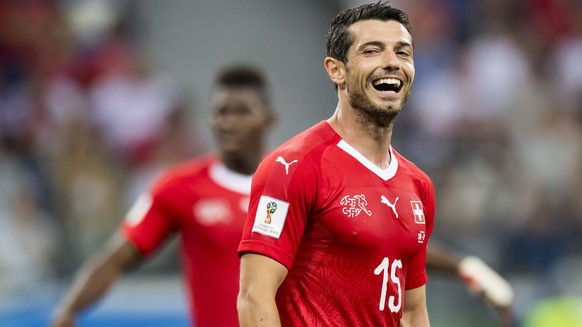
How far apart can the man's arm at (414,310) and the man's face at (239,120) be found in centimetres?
213

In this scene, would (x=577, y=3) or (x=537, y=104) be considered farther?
(x=577, y=3)

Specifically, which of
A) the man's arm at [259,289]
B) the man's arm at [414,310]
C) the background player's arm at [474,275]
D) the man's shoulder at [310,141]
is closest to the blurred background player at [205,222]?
the background player's arm at [474,275]

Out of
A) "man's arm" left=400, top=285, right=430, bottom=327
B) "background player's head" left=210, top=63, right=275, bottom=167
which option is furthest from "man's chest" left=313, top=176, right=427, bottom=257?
"background player's head" left=210, top=63, right=275, bottom=167

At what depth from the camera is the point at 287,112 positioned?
42.6 feet

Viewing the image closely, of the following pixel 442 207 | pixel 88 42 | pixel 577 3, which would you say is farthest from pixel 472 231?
pixel 88 42

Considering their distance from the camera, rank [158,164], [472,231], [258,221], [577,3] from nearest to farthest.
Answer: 1. [258,221]
2. [472,231]
3. [158,164]
4. [577,3]

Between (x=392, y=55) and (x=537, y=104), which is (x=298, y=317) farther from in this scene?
(x=537, y=104)

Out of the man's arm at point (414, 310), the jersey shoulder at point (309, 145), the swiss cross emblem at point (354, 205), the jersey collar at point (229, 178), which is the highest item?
the jersey shoulder at point (309, 145)

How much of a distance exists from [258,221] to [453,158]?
617 centimetres

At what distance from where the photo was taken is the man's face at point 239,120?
6652 millimetres

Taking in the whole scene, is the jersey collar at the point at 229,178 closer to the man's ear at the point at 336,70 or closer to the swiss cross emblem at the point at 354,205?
the man's ear at the point at 336,70

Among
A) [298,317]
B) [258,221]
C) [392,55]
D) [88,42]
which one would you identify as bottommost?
[88,42]

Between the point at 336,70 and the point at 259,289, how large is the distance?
0.98 meters

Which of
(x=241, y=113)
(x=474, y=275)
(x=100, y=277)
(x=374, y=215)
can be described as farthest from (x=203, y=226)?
(x=374, y=215)
